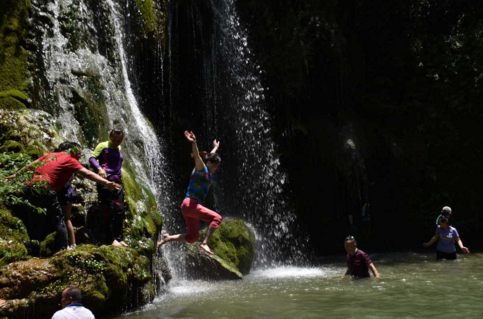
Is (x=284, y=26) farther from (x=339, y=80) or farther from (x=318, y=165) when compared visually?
(x=318, y=165)

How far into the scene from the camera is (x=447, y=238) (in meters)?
11.2

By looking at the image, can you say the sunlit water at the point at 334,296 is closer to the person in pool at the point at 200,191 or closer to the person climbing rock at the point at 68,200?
the person in pool at the point at 200,191

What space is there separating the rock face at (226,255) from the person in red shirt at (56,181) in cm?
412

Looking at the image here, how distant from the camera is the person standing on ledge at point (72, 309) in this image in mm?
→ 4109

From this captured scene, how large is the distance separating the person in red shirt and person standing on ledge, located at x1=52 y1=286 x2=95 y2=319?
1.98m

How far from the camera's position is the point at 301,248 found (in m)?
14.6

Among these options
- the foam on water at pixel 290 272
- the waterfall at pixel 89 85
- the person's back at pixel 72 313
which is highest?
the waterfall at pixel 89 85

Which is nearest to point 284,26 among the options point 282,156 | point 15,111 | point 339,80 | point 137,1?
point 339,80

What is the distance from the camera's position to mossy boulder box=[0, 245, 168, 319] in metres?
5.48

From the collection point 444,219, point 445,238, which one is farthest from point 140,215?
point 445,238

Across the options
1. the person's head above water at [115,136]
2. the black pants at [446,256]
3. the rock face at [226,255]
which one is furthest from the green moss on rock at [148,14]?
the black pants at [446,256]

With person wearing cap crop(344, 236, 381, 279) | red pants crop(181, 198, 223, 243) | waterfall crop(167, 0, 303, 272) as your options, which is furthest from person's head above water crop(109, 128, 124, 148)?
waterfall crop(167, 0, 303, 272)

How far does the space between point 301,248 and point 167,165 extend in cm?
467

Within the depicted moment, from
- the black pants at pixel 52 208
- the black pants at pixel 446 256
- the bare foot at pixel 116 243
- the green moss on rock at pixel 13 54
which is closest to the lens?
the black pants at pixel 52 208
